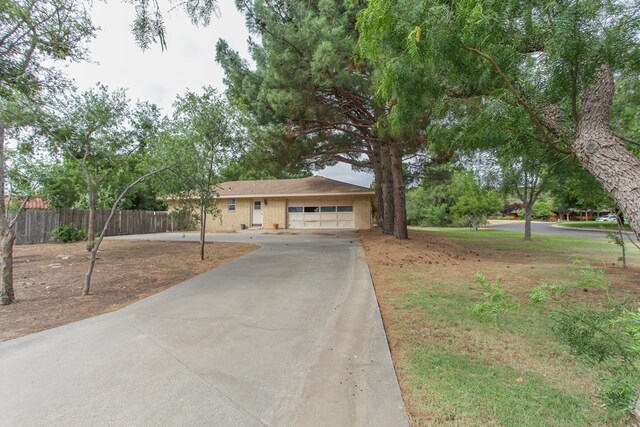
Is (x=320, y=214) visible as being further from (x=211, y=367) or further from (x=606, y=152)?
(x=606, y=152)

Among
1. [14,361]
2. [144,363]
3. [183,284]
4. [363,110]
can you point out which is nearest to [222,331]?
[144,363]

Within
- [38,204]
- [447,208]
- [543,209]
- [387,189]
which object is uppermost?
[543,209]

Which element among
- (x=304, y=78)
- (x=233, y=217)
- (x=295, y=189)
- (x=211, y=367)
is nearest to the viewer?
(x=211, y=367)

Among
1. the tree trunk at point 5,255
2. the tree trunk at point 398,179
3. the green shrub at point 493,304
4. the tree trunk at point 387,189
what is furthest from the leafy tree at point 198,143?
the green shrub at point 493,304

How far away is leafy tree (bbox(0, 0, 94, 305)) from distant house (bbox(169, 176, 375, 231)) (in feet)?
47.7

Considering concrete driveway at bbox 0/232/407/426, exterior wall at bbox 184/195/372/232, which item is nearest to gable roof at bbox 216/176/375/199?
exterior wall at bbox 184/195/372/232

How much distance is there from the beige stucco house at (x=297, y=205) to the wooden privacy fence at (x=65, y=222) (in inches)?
186

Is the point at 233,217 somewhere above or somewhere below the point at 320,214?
below

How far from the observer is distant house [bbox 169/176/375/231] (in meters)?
21.3

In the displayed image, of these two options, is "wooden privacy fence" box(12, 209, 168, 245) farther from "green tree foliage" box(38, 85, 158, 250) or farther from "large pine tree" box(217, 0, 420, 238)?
"large pine tree" box(217, 0, 420, 238)

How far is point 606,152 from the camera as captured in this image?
2.26 meters

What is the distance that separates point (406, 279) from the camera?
6539 mm

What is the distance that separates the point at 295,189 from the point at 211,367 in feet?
64.9

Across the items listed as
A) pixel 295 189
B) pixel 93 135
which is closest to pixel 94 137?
pixel 93 135
